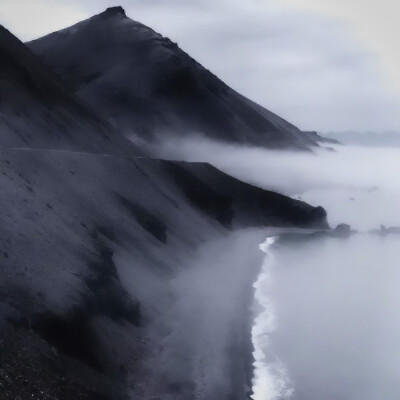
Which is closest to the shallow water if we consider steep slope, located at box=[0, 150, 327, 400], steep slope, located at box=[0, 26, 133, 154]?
steep slope, located at box=[0, 150, 327, 400]

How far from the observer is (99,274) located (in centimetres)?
4600

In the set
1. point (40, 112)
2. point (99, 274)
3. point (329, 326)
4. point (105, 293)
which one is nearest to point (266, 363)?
point (105, 293)

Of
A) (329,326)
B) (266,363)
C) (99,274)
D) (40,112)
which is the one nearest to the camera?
(99,274)

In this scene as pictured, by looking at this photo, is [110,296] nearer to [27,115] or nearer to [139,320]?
[139,320]

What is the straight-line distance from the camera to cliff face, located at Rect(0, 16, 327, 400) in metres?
35.8

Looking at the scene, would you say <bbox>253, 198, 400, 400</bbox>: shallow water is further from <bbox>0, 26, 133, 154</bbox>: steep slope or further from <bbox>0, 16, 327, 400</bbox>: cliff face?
<bbox>0, 26, 133, 154</bbox>: steep slope

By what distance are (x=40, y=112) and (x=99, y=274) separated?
40013 mm

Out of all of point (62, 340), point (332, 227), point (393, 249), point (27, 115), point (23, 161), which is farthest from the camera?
point (332, 227)

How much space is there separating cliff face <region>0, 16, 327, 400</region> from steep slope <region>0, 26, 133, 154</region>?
305mm

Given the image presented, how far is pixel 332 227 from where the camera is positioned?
145m

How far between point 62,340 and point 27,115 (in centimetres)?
4503

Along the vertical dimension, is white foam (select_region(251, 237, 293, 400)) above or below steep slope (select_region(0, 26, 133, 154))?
below

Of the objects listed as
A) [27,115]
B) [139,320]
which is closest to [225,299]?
[139,320]

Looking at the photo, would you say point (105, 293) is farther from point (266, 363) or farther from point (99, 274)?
point (266, 363)
